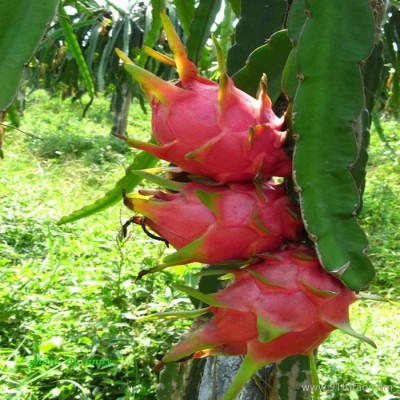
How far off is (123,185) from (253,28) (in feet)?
0.98

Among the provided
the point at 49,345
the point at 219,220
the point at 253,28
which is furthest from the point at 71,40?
the point at 219,220

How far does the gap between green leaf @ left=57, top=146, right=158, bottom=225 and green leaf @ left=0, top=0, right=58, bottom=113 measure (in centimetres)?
36

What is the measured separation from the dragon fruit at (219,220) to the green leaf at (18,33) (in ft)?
0.48

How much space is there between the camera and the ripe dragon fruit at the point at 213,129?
503 millimetres

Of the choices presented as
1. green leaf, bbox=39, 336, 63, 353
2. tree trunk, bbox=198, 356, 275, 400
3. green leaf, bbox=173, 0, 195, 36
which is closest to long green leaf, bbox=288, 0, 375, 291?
tree trunk, bbox=198, 356, 275, 400

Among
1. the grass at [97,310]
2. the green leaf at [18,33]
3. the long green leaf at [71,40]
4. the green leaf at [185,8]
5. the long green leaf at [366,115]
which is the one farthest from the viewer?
the grass at [97,310]

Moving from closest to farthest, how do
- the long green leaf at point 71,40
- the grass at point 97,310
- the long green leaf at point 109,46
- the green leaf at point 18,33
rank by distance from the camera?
the green leaf at point 18,33 → the long green leaf at point 71,40 → the grass at point 97,310 → the long green leaf at point 109,46

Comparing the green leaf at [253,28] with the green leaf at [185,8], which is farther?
the green leaf at [185,8]

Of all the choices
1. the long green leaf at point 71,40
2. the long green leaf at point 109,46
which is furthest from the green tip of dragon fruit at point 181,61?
the long green leaf at point 109,46

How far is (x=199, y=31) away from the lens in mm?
795

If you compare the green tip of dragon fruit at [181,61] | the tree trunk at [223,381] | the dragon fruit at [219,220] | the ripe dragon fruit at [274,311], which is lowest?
the tree trunk at [223,381]

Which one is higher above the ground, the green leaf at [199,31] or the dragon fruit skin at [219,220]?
the green leaf at [199,31]

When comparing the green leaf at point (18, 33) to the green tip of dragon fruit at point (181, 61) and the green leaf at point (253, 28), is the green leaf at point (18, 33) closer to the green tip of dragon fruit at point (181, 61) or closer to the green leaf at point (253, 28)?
the green tip of dragon fruit at point (181, 61)

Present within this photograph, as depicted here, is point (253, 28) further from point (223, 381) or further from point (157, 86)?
point (223, 381)
